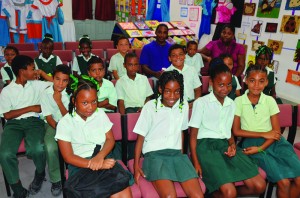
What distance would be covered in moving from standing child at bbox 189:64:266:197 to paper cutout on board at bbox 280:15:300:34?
8.79 ft

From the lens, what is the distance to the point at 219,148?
80.9 inches

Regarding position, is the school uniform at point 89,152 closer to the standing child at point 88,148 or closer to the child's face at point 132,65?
the standing child at point 88,148

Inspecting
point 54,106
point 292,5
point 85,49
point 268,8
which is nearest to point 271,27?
point 268,8

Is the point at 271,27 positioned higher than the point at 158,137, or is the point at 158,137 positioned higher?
the point at 271,27

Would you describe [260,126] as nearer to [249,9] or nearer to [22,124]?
[22,124]

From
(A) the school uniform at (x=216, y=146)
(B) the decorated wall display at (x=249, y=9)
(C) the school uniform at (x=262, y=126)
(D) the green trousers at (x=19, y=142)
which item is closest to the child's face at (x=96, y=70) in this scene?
(D) the green trousers at (x=19, y=142)

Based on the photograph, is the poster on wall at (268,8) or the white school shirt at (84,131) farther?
the poster on wall at (268,8)

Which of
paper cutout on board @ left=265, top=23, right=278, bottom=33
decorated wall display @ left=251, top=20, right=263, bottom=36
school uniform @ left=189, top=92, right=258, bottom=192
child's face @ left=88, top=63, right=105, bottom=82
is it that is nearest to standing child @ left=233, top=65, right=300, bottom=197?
school uniform @ left=189, top=92, right=258, bottom=192

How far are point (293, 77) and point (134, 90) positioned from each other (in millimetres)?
2770

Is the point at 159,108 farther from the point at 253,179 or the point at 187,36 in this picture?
the point at 187,36

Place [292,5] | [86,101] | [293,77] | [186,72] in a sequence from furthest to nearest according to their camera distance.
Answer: [293,77] → [292,5] → [186,72] → [86,101]

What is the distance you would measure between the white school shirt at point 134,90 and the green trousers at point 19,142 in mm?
856

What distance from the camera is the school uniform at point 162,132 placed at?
1.92 meters

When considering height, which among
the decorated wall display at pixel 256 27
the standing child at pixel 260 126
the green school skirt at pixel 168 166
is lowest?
the green school skirt at pixel 168 166
